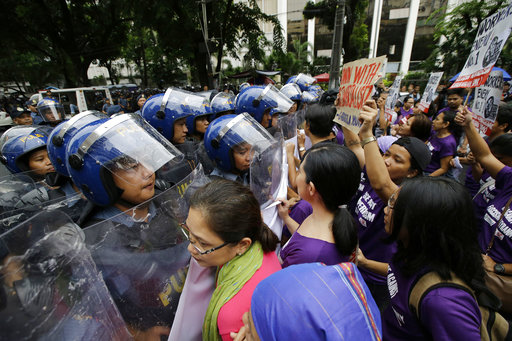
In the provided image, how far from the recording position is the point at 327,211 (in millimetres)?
1481

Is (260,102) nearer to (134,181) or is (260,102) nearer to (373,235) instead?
(373,235)

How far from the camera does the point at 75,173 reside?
1.58m

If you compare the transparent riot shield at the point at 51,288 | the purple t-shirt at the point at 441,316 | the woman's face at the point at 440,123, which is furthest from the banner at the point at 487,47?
the transparent riot shield at the point at 51,288

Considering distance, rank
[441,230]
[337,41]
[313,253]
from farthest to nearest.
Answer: [337,41] → [313,253] → [441,230]

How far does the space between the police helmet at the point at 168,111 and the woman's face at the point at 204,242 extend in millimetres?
2327

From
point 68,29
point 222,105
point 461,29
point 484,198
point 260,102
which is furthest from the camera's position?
point 68,29

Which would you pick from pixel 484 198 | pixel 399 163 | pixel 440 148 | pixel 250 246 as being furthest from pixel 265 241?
pixel 440 148

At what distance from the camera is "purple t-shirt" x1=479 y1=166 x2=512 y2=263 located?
1.89 metres

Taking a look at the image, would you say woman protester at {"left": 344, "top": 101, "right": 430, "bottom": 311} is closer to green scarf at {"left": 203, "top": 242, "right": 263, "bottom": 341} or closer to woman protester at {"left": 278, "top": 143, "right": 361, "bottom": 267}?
woman protester at {"left": 278, "top": 143, "right": 361, "bottom": 267}

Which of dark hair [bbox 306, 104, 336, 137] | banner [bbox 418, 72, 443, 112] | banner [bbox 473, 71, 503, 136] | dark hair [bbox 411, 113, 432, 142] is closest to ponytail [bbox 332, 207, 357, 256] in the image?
dark hair [bbox 306, 104, 336, 137]

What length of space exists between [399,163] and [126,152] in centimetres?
214

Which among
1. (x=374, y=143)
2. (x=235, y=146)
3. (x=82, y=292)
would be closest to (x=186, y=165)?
(x=235, y=146)

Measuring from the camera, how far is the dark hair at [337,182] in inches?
54.8

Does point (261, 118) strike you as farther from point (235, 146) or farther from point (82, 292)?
point (82, 292)
